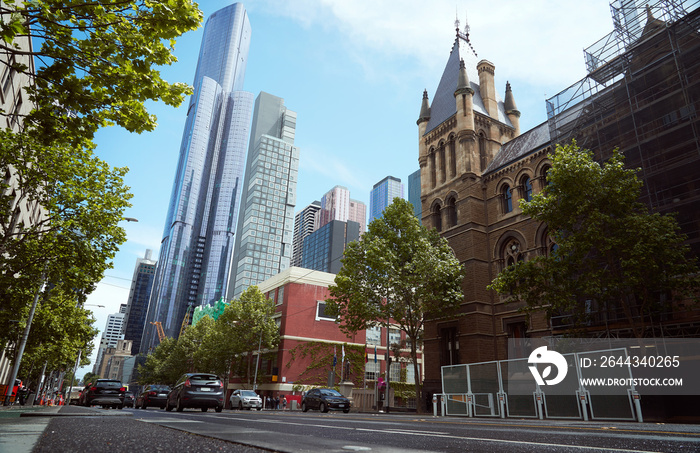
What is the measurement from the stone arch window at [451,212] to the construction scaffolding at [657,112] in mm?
10285

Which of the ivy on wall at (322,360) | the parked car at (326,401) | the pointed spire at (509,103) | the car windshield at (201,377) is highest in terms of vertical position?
the pointed spire at (509,103)

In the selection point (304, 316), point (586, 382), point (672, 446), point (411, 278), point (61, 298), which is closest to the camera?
point (672, 446)

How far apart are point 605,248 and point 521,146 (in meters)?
17.0

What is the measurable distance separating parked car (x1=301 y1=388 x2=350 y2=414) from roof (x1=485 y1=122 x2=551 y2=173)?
20.7 metres

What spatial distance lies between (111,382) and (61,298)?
430 inches

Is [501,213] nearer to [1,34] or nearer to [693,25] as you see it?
[693,25]

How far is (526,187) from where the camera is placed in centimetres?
3111

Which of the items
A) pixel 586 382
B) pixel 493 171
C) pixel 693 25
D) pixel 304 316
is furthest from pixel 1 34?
pixel 304 316

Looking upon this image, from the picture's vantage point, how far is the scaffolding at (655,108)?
69.3 ft

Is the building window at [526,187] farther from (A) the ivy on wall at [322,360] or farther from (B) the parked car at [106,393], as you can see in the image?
(B) the parked car at [106,393]

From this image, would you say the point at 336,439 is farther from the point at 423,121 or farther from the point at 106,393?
the point at 423,121

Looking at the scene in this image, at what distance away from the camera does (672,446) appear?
4438 millimetres

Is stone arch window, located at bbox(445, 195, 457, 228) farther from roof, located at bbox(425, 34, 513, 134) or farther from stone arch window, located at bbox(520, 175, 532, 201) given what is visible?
roof, located at bbox(425, 34, 513, 134)

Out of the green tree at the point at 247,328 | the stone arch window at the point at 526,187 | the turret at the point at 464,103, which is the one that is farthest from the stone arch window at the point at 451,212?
the green tree at the point at 247,328
